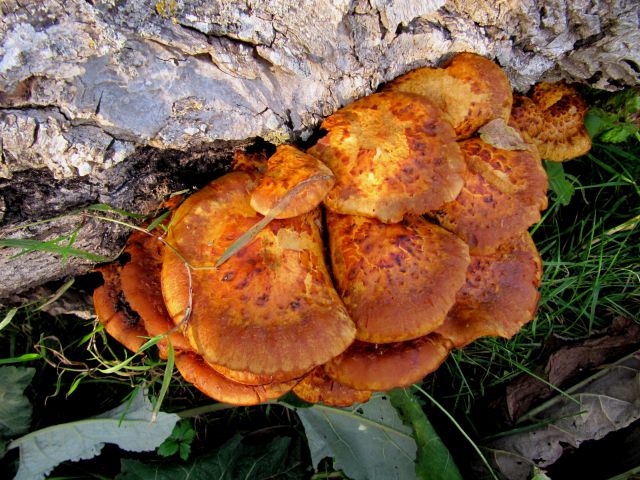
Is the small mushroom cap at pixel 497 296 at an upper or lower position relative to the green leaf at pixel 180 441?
upper

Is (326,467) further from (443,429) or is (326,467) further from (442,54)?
(442,54)

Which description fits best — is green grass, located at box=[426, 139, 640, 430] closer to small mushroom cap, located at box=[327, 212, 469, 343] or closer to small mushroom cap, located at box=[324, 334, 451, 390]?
small mushroom cap, located at box=[324, 334, 451, 390]

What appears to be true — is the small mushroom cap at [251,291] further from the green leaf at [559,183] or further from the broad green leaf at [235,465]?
the green leaf at [559,183]

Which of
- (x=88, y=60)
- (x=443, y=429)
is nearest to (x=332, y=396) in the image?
(x=443, y=429)

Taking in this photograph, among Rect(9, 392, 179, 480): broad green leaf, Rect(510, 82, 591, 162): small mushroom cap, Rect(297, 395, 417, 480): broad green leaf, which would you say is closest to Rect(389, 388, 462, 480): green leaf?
Rect(297, 395, 417, 480): broad green leaf

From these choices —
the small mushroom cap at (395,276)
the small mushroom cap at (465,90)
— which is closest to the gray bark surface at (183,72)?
the small mushroom cap at (465,90)

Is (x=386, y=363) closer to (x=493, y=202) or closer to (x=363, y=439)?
(x=493, y=202)

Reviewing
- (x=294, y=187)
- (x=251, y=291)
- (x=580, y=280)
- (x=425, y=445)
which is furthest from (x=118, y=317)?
(x=580, y=280)
